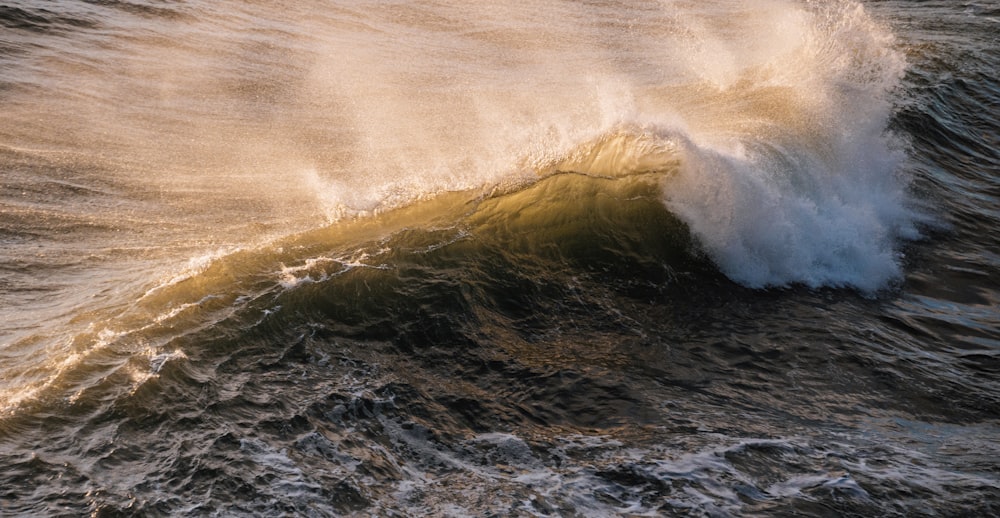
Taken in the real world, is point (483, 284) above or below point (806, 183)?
below

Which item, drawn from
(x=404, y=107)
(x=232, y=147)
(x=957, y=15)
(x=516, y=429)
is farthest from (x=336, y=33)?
(x=957, y=15)

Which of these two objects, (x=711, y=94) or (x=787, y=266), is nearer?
(x=787, y=266)

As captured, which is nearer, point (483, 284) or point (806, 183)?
point (483, 284)

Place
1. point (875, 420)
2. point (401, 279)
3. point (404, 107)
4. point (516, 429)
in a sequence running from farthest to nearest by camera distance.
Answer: point (404, 107)
point (401, 279)
point (875, 420)
point (516, 429)

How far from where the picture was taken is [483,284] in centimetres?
733

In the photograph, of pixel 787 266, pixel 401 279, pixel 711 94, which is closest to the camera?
pixel 401 279

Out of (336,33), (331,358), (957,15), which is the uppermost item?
(957,15)

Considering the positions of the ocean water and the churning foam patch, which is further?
the churning foam patch

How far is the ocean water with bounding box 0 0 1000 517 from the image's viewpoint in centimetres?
489

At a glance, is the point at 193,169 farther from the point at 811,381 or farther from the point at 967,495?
the point at 967,495

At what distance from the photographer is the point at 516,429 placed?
5438mm

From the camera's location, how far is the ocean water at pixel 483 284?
4.89 m

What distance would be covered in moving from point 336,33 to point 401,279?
969 centimetres

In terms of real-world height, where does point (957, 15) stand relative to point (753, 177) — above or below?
above
